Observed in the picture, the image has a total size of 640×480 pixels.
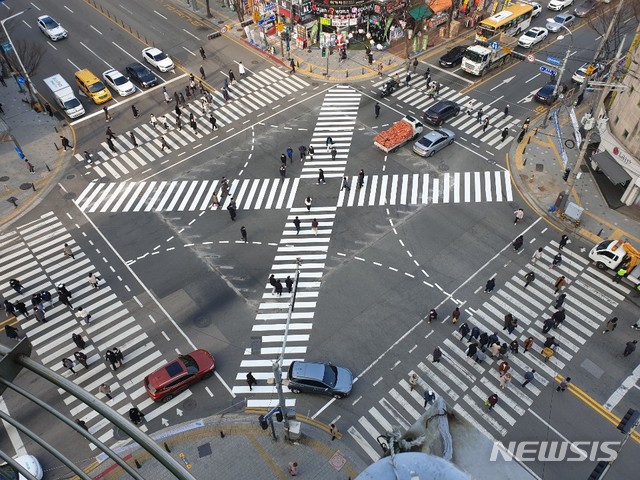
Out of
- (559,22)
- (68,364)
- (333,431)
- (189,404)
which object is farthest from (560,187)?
(68,364)

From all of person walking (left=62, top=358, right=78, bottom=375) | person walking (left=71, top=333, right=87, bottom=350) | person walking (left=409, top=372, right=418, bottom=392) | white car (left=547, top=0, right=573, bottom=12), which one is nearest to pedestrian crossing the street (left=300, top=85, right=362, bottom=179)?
person walking (left=409, top=372, right=418, bottom=392)

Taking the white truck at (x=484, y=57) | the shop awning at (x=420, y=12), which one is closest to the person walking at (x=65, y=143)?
the shop awning at (x=420, y=12)

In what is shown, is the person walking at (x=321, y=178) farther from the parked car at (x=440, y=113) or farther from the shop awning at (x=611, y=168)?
the shop awning at (x=611, y=168)

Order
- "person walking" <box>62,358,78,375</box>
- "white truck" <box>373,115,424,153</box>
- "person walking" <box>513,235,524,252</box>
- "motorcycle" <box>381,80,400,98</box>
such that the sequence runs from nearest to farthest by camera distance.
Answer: "person walking" <box>62,358,78,375</box> < "person walking" <box>513,235,524,252</box> < "white truck" <box>373,115,424,153</box> < "motorcycle" <box>381,80,400,98</box>

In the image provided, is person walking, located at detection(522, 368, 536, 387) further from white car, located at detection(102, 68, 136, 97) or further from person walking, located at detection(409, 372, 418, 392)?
white car, located at detection(102, 68, 136, 97)

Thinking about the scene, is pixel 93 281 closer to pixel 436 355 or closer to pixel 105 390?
pixel 105 390

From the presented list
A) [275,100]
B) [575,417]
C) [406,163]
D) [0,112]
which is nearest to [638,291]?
[575,417]
